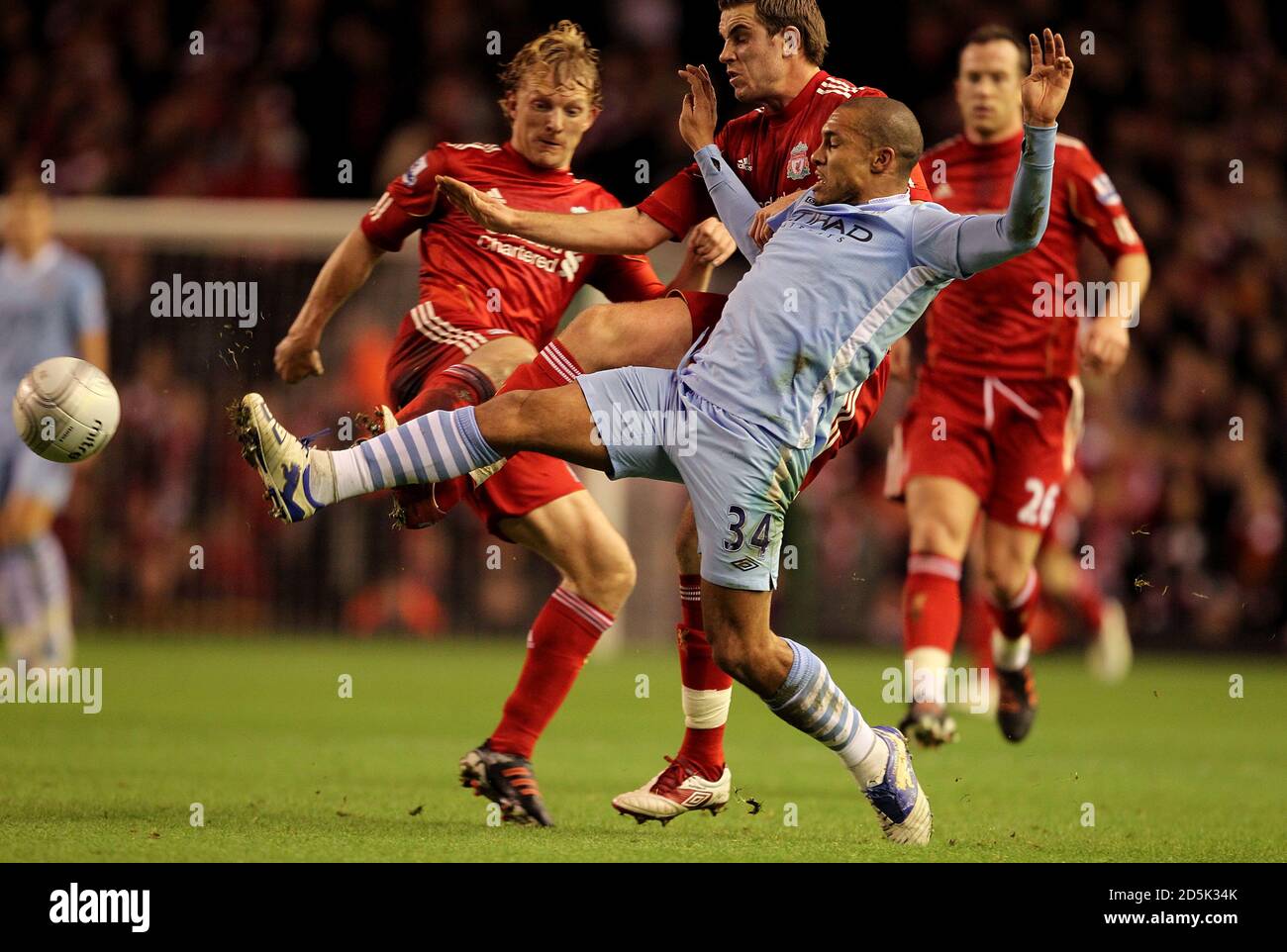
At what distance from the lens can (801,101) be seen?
526cm

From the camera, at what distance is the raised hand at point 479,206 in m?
4.86

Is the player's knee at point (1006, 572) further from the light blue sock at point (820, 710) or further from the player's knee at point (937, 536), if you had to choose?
the light blue sock at point (820, 710)

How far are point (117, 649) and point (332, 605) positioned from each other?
1791 millimetres

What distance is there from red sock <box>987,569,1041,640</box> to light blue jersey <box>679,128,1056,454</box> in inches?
122

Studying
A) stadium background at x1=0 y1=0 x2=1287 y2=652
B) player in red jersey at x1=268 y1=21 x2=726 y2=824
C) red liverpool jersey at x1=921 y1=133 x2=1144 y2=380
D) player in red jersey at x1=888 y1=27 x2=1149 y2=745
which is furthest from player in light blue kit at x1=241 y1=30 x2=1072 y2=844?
stadium background at x1=0 y1=0 x2=1287 y2=652

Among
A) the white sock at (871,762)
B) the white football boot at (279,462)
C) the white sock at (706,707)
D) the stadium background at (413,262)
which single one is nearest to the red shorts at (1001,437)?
the white sock at (706,707)

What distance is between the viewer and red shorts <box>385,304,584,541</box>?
225 inches

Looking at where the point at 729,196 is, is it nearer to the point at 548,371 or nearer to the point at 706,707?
the point at 548,371

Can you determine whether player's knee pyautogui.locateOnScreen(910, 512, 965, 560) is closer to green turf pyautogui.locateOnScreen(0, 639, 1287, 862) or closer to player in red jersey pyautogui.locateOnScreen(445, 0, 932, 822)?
green turf pyautogui.locateOnScreen(0, 639, 1287, 862)

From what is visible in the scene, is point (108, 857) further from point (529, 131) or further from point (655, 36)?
point (655, 36)

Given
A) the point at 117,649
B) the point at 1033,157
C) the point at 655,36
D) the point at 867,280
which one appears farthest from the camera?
the point at 655,36

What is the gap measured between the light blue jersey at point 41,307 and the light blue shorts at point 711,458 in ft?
19.2
